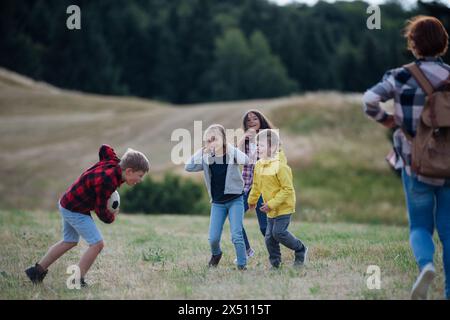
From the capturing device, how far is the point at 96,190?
6438mm

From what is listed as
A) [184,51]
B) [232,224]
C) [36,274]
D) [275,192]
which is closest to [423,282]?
[275,192]

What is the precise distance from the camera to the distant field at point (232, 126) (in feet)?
91.3

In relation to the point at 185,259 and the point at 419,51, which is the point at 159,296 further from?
the point at 419,51

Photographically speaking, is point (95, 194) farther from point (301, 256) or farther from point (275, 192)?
point (301, 256)

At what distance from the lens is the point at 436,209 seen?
5.54 metres

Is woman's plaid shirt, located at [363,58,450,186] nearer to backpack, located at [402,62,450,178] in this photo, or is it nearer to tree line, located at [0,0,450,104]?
backpack, located at [402,62,450,178]

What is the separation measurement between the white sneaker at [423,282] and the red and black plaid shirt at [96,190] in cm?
318

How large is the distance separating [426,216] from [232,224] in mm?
2704

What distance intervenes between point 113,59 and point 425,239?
79.4 m

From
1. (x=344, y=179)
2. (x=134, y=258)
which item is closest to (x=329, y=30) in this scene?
(x=344, y=179)

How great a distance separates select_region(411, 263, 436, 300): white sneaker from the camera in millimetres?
5121

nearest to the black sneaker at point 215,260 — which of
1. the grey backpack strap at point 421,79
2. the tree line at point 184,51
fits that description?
the grey backpack strap at point 421,79

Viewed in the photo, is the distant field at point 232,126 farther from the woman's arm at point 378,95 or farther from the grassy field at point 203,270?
the woman's arm at point 378,95

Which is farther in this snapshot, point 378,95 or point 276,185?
point 276,185
